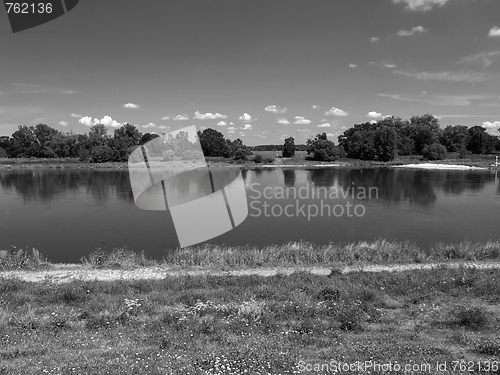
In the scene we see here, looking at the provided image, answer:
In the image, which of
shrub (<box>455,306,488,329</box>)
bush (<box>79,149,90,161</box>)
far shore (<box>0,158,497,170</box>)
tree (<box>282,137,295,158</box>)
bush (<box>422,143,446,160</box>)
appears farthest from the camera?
tree (<box>282,137,295,158</box>)

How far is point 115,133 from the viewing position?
129 meters

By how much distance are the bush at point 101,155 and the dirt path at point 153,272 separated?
330ft

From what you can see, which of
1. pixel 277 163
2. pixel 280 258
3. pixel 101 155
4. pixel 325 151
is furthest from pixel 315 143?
pixel 280 258

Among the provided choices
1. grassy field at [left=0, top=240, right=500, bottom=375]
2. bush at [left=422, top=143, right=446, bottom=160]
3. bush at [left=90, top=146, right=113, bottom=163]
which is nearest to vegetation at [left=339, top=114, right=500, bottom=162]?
bush at [left=422, top=143, right=446, bottom=160]

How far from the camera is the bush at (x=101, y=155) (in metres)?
106

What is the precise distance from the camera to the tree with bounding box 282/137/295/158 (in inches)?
4966

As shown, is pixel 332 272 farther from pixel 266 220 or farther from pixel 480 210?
pixel 480 210

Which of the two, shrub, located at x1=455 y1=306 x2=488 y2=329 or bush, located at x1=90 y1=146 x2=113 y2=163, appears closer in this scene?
shrub, located at x1=455 y1=306 x2=488 y2=329

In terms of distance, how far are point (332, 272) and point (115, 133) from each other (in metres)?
130

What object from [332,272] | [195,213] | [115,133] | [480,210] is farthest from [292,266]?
[115,133]

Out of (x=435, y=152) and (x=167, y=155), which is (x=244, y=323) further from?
(x=435, y=152)

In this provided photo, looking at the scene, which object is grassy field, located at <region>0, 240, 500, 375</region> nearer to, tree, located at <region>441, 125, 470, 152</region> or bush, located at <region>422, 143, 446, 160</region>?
bush, located at <region>422, 143, 446, 160</region>

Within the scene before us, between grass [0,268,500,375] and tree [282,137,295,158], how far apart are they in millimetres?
116360

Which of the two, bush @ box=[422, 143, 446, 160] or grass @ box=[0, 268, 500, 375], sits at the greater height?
bush @ box=[422, 143, 446, 160]
